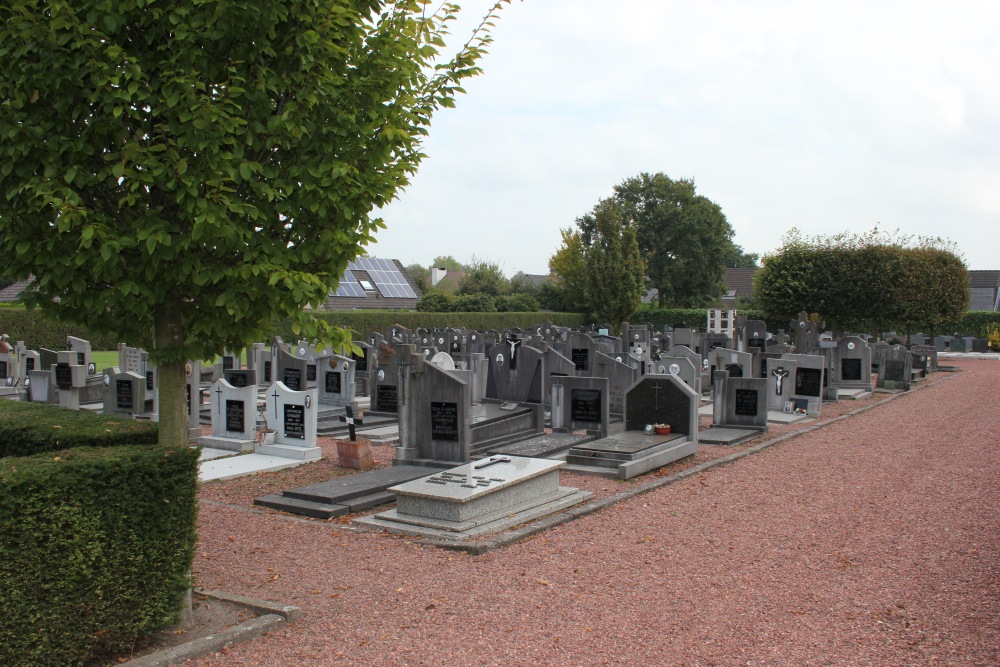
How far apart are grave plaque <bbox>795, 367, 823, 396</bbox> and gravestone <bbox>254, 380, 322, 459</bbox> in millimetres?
10744

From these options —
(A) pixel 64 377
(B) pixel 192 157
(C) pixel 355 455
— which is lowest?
(C) pixel 355 455

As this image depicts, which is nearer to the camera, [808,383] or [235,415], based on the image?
[235,415]

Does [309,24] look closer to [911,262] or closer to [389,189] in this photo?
[389,189]

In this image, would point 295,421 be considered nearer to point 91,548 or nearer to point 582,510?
point 582,510

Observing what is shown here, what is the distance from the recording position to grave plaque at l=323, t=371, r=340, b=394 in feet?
53.7

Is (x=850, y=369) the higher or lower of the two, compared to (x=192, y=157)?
lower

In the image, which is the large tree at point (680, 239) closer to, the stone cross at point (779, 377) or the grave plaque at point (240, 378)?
the stone cross at point (779, 377)

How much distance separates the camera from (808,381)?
56.9 ft

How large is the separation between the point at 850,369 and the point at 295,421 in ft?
54.5

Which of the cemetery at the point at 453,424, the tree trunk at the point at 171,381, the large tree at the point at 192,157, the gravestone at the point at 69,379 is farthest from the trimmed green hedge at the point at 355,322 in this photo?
the large tree at the point at 192,157

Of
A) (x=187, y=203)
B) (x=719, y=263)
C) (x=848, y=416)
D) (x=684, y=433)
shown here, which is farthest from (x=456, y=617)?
(x=719, y=263)

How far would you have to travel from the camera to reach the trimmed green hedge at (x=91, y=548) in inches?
165

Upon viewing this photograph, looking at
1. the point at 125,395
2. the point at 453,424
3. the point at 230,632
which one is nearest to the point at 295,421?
the point at 453,424

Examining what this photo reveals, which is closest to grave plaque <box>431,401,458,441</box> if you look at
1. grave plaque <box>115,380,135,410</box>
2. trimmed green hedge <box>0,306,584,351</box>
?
grave plaque <box>115,380,135,410</box>
